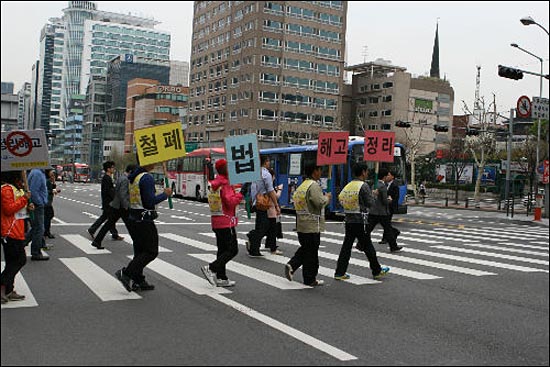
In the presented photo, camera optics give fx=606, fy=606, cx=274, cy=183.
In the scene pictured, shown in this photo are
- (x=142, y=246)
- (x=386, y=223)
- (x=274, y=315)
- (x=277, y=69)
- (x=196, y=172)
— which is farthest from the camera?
(x=277, y=69)

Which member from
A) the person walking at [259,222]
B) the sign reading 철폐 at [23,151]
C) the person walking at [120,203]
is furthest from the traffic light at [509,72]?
the sign reading 철폐 at [23,151]

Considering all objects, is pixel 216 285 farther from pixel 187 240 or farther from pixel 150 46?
pixel 150 46

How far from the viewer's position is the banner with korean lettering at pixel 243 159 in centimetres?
876

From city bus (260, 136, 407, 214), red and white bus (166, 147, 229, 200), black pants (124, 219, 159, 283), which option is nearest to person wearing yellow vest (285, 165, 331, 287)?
black pants (124, 219, 159, 283)

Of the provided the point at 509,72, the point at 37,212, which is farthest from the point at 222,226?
the point at 509,72

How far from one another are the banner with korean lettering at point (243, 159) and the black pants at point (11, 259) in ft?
9.77

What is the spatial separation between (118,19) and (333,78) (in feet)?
351

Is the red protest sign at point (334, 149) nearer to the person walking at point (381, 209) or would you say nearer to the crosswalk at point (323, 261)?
the person walking at point (381, 209)

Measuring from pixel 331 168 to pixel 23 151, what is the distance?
16.4m

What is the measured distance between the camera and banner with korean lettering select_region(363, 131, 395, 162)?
14.6 meters

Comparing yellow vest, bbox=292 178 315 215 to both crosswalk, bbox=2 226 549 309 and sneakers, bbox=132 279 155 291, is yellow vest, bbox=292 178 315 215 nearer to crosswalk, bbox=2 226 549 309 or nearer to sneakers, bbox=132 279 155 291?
crosswalk, bbox=2 226 549 309

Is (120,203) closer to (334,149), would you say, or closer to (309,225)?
(334,149)

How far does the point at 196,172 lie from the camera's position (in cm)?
3828

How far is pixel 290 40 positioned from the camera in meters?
89.0
